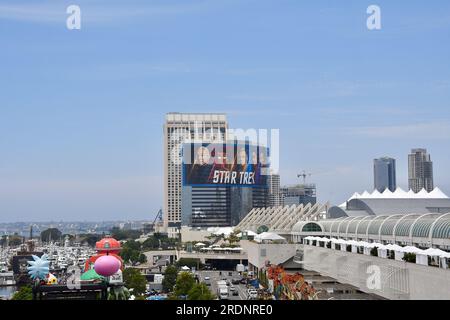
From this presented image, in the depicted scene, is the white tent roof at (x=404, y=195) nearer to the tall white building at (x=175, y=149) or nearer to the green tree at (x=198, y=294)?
the green tree at (x=198, y=294)

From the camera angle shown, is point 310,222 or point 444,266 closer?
point 444,266

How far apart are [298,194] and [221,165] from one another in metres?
26.6

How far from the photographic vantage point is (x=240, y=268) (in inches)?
1973

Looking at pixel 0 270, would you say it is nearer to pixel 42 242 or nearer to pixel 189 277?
pixel 189 277

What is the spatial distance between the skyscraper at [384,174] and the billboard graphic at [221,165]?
1719cm

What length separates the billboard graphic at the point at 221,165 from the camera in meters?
90.9

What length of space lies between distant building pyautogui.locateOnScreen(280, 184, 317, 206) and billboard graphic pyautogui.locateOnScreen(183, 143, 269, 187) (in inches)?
469

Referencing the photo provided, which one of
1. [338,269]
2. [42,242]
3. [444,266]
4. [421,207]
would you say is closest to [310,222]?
[421,207]

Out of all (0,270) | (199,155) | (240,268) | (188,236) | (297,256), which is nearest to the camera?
(297,256)

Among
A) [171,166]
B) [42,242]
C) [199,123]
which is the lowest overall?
[42,242]

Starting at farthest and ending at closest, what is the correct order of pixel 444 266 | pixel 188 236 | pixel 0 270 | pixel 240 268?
pixel 188 236 → pixel 0 270 → pixel 240 268 → pixel 444 266

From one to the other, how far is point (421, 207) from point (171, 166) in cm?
6560

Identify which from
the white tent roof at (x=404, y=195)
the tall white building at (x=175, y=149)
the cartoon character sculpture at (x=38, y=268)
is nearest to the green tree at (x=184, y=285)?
the cartoon character sculpture at (x=38, y=268)

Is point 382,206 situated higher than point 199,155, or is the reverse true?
point 199,155
